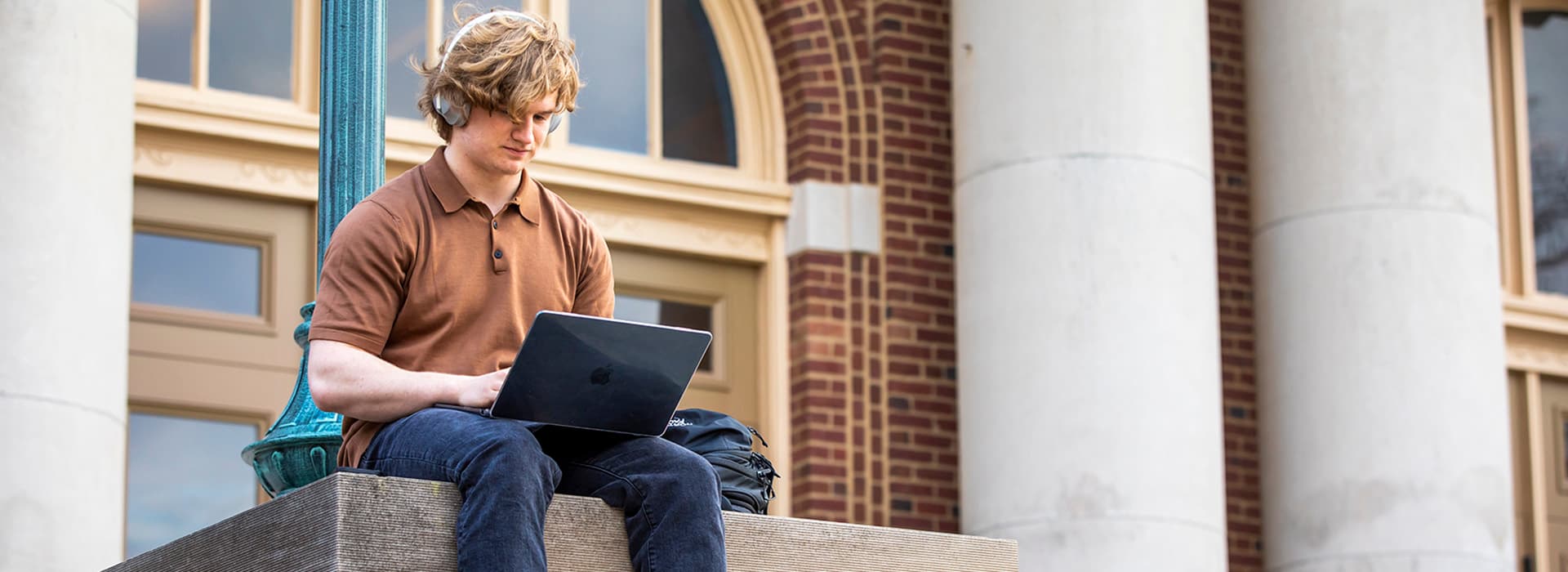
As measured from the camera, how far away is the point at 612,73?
9477 millimetres

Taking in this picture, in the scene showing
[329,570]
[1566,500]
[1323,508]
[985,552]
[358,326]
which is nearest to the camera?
[329,570]

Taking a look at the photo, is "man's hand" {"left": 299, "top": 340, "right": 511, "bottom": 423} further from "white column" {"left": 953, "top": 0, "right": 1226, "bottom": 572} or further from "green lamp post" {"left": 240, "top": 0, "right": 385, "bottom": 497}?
"white column" {"left": 953, "top": 0, "right": 1226, "bottom": 572}

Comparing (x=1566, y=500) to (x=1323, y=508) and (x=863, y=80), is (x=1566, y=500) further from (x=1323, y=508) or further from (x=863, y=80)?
(x=863, y=80)

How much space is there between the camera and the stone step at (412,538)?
11.9 feet

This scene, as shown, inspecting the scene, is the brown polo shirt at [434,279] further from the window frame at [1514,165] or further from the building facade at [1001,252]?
the window frame at [1514,165]

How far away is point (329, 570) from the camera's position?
3598 mm

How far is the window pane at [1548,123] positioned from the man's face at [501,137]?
809 cm

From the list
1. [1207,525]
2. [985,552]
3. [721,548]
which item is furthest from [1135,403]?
[721,548]

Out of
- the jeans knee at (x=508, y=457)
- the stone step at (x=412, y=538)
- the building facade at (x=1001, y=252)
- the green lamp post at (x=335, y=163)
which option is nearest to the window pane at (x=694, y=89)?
the building facade at (x=1001, y=252)

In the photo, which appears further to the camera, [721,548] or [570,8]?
[570,8]

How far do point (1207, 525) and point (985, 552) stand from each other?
13.0 feet

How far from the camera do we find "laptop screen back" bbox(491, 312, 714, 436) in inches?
147

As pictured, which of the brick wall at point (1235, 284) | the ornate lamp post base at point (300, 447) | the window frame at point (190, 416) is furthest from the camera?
the brick wall at point (1235, 284)

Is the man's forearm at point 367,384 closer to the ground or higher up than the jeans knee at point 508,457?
higher up
